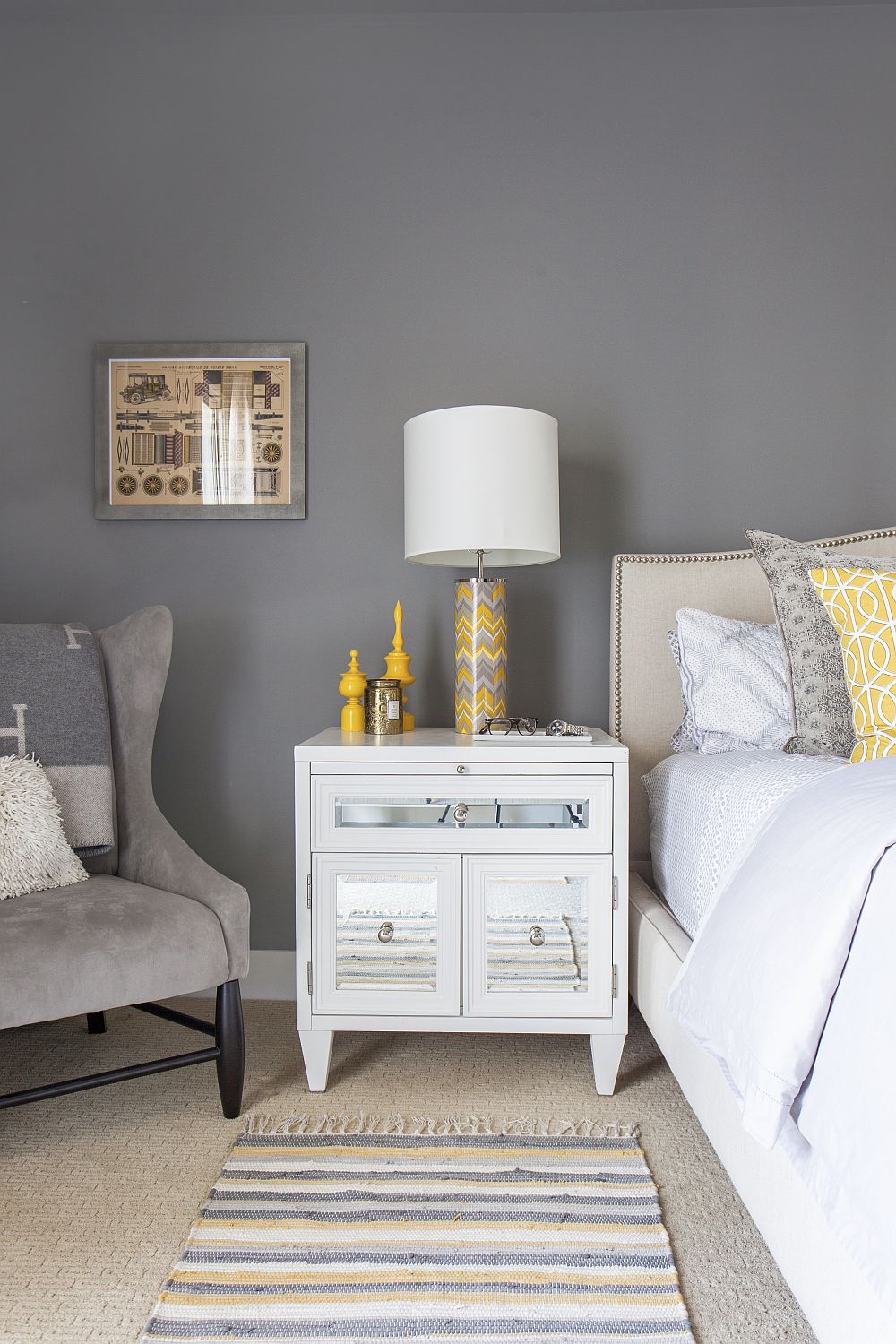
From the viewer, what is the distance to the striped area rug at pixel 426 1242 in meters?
1.20

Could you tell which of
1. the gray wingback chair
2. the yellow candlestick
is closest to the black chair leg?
the gray wingback chair

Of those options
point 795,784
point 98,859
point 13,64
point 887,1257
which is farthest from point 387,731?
point 13,64

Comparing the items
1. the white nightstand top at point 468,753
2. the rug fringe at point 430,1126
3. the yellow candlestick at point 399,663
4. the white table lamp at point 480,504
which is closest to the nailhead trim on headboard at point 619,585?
the white table lamp at point 480,504

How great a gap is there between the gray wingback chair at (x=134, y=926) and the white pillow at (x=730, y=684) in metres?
1.04

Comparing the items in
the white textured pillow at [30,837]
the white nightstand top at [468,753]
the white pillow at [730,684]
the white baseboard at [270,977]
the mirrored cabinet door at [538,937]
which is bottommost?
the white baseboard at [270,977]

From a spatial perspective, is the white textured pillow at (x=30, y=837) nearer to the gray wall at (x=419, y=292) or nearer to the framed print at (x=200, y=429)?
the gray wall at (x=419, y=292)

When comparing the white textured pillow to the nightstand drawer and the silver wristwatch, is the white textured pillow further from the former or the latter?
the silver wristwatch

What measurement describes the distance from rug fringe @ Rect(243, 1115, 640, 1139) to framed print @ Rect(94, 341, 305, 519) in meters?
1.45

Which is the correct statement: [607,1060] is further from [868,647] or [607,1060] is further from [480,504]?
[480,504]

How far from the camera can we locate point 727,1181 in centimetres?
154

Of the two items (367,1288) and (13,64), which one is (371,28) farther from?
(367,1288)

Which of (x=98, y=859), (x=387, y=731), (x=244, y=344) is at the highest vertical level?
(x=244, y=344)

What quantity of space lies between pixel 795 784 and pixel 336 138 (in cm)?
206

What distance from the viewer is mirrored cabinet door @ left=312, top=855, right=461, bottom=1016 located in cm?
186
